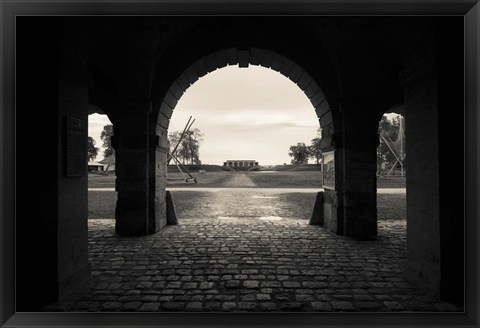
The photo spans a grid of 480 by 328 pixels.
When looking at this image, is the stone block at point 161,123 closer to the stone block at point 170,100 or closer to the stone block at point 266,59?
the stone block at point 170,100

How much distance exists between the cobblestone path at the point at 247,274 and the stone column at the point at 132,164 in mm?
609

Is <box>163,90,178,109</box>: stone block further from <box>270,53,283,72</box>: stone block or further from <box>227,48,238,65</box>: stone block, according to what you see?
<box>270,53,283,72</box>: stone block

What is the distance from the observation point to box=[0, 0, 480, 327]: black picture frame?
7.33 ft

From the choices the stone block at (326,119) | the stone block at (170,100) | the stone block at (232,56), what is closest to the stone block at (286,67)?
the stone block at (232,56)

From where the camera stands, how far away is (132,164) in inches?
259

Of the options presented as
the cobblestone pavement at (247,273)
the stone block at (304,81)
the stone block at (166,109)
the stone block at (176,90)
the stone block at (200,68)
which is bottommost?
the cobblestone pavement at (247,273)

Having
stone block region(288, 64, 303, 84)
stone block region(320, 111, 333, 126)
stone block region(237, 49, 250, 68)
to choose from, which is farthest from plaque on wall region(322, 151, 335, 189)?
stone block region(237, 49, 250, 68)

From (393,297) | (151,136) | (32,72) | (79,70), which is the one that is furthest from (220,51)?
(393,297)
